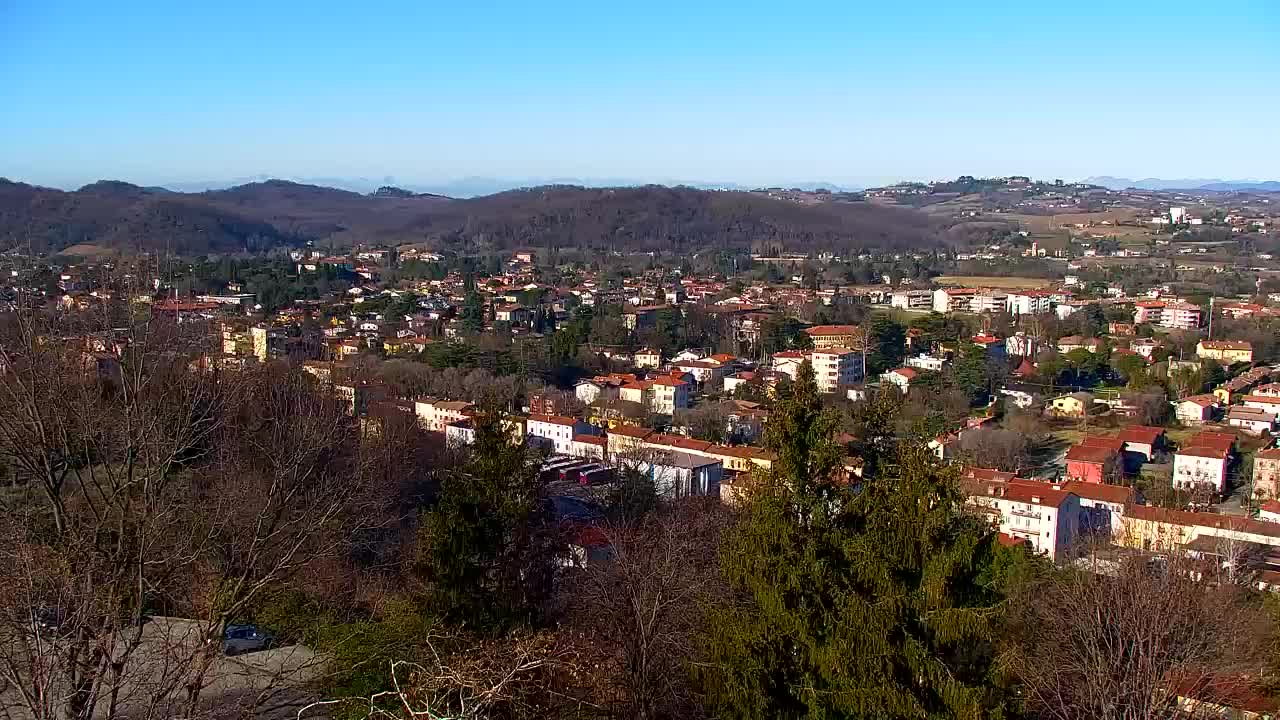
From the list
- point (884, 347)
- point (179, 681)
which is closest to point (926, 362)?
point (884, 347)

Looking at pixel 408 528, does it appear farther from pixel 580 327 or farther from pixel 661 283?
pixel 661 283

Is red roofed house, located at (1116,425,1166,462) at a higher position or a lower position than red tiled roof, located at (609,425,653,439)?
lower

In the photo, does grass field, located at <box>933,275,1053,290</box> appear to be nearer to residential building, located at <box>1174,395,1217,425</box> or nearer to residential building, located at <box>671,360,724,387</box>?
residential building, located at <box>671,360,724,387</box>

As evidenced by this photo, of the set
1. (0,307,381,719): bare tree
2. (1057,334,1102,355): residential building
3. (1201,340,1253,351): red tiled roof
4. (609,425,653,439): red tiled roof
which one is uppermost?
(0,307,381,719): bare tree

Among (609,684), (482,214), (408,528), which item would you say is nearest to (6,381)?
(609,684)

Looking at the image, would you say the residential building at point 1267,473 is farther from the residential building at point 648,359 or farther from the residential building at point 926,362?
the residential building at point 648,359

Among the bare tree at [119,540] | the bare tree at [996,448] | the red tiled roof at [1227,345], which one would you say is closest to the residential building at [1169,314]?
the red tiled roof at [1227,345]

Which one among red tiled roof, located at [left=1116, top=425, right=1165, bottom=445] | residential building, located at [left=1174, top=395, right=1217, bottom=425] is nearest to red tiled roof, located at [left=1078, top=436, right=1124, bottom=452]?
red tiled roof, located at [left=1116, top=425, right=1165, bottom=445]
